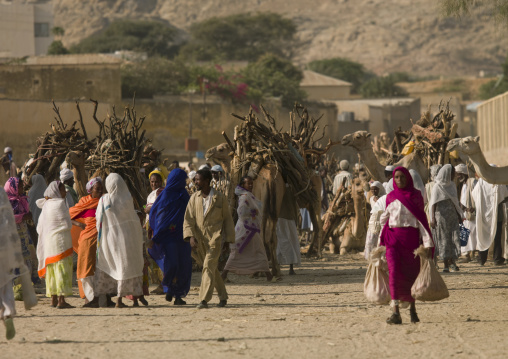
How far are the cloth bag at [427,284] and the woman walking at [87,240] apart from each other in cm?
373

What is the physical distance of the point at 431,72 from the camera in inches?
5758

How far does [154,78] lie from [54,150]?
135 feet

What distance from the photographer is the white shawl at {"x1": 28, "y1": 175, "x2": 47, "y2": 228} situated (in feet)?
48.3

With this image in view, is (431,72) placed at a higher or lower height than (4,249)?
higher

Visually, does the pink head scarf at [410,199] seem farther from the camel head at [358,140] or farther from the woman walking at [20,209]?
the camel head at [358,140]

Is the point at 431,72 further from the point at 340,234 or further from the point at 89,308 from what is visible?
the point at 89,308

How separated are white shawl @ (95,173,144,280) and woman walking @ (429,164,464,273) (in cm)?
564

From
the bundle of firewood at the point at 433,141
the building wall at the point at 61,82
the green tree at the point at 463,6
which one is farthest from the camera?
the building wall at the point at 61,82

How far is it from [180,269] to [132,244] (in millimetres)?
754

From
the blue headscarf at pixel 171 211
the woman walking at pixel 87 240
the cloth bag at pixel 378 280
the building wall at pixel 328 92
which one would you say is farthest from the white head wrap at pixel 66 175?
the building wall at pixel 328 92

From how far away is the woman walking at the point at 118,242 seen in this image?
11453 millimetres

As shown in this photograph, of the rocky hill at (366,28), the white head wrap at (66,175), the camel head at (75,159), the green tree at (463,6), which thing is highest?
the rocky hill at (366,28)

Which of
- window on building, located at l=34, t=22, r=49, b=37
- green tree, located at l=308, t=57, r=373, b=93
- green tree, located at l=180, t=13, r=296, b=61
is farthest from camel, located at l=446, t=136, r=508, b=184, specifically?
green tree, located at l=308, t=57, r=373, b=93

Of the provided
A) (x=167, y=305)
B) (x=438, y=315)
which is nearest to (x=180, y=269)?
(x=167, y=305)
